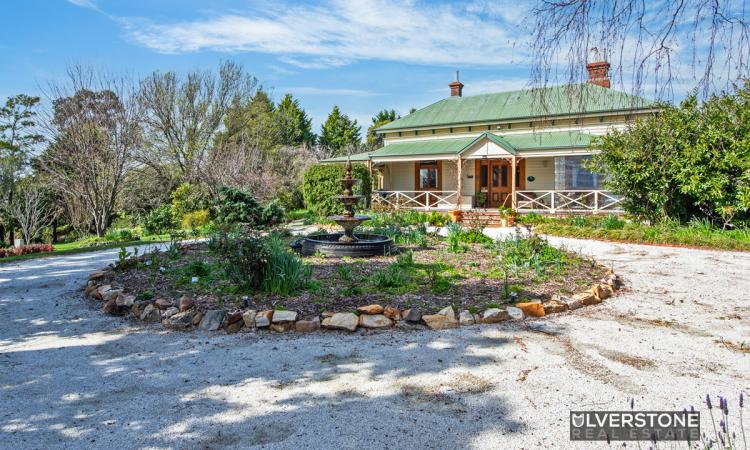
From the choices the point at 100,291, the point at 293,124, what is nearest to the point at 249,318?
the point at 100,291

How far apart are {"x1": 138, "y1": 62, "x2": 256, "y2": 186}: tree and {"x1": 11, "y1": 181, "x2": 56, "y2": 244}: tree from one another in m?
4.59

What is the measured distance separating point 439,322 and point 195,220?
1601 cm

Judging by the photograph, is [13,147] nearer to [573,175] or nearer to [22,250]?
Result: [22,250]

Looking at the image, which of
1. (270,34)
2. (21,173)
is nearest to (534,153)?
(270,34)

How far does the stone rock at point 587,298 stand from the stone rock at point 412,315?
2.26 metres

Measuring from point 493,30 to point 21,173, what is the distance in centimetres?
2593

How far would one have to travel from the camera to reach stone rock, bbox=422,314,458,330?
492cm

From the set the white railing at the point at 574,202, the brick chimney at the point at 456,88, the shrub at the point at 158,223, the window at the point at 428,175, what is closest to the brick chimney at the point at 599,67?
the white railing at the point at 574,202

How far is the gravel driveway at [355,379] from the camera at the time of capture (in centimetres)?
284

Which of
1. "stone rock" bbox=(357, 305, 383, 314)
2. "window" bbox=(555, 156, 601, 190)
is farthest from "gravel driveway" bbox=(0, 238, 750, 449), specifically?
"window" bbox=(555, 156, 601, 190)

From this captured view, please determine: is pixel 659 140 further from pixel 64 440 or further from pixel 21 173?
pixel 21 173

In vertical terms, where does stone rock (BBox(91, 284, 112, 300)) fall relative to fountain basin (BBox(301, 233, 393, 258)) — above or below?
below

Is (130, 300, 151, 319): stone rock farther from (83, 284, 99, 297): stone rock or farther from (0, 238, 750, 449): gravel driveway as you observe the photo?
(83, 284, 99, 297): stone rock

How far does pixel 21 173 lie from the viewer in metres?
21.9
